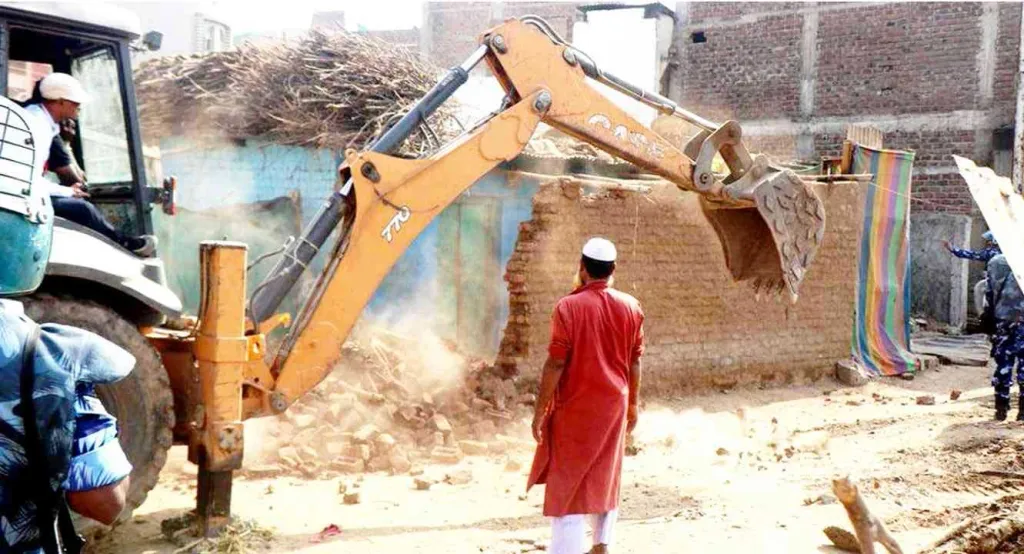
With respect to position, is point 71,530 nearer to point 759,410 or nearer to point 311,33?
point 759,410

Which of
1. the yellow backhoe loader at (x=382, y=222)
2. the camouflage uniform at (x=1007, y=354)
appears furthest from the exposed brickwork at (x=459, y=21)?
the yellow backhoe loader at (x=382, y=222)

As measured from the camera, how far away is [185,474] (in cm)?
625

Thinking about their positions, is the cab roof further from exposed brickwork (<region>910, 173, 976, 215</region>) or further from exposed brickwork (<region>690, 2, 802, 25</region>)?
exposed brickwork (<region>690, 2, 802, 25</region>)

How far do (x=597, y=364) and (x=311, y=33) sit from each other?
336 inches

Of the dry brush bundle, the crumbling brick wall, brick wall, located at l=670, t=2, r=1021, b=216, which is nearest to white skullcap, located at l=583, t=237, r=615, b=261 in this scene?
the crumbling brick wall

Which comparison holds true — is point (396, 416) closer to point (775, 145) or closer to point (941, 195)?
point (941, 195)

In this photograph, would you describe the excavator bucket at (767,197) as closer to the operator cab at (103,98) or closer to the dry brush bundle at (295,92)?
the operator cab at (103,98)

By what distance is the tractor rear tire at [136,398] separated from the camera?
4348mm

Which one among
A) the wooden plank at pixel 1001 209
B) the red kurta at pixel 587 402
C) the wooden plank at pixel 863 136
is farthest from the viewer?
the wooden plank at pixel 863 136

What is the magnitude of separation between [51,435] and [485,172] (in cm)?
417

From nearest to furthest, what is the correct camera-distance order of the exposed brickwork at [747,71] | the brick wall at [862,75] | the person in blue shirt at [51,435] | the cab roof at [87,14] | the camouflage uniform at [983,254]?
the person in blue shirt at [51,435] < the cab roof at [87,14] < the camouflage uniform at [983,254] < the brick wall at [862,75] < the exposed brickwork at [747,71]

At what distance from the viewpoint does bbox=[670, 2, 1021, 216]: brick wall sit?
16.3 metres

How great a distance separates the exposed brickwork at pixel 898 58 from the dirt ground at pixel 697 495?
9.84 meters

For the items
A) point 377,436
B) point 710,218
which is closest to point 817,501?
point 710,218
